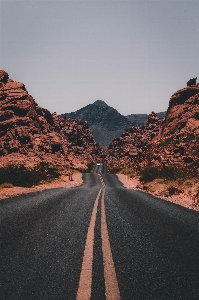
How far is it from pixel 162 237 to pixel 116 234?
34.9 inches

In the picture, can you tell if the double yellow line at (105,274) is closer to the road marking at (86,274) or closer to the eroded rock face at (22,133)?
the road marking at (86,274)

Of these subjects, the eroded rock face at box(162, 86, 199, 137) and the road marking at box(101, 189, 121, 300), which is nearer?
the road marking at box(101, 189, 121, 300)

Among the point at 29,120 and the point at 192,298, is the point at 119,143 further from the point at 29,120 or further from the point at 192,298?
the point at 192,298

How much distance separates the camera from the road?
2.50 m

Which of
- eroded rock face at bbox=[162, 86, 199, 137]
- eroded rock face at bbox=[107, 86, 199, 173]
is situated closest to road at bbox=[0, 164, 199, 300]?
eroded rock face at bbox=[107, 86, 199, 173]

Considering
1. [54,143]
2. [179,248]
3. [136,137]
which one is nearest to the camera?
[179,248]

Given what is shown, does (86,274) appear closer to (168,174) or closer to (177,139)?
(168,174)

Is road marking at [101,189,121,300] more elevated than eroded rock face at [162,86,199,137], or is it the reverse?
eroded rock face at [162,86,199,137]

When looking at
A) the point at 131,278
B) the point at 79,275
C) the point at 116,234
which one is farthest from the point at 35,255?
the point at 116,234

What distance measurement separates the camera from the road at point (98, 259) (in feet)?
8.20

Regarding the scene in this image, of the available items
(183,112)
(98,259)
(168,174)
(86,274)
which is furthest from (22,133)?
(86,274)

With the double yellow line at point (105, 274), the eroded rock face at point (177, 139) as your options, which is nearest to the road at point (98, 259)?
the double yellow line at point (105, 274)

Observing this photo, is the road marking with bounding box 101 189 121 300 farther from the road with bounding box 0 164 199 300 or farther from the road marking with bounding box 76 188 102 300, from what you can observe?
the road marking with bounding box 76 188 102 300

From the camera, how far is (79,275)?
112 inches
